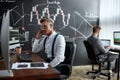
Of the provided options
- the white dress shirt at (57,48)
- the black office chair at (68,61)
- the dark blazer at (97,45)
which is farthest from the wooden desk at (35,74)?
the dark blazer at (97,45)

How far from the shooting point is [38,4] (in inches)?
197

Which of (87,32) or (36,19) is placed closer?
(36,19)

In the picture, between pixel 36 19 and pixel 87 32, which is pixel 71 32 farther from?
pixel 36 19

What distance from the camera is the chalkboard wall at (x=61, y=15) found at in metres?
4.87

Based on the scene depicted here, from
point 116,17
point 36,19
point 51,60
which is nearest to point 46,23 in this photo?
point 51,60

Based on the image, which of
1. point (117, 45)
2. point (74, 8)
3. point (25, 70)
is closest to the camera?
point (25, 70)

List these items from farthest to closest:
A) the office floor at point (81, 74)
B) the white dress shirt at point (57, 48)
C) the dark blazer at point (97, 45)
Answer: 1. the office floor at point (81, 74)
2. the dark blazer at point (97, 45)
3. the white dress shirt at point (57, 48)

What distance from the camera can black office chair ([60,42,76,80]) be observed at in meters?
2.53

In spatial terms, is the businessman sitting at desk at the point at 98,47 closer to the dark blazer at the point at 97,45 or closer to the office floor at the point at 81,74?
the dark blazer at the point at 97,45

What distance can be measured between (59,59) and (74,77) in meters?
1.93

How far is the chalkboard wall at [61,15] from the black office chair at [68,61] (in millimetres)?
2555

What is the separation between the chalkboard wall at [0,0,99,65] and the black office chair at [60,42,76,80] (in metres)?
2.55

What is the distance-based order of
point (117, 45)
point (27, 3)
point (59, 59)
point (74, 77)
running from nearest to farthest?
point (59, 59), point (74, 77), point (117, 45), point (27, 3)

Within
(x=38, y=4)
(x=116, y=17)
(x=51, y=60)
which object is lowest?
(x=51, y=60)
